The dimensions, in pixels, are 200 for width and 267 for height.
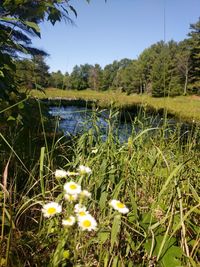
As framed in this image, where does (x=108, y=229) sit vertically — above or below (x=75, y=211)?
below

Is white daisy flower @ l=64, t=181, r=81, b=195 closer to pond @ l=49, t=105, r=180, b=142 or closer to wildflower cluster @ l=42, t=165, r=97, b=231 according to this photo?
wildflower cluster @ l=42, t=165, r=97, b=231

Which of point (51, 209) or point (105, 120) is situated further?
point (105, 120)

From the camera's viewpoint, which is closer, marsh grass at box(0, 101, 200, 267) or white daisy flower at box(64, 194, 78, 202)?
white daisy flower at box(64, 194, 78, 202)

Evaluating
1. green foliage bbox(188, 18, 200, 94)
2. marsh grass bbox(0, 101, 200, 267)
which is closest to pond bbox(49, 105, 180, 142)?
marsh grass bbox(0, 101, 200, 267)

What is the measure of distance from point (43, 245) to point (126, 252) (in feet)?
1.29

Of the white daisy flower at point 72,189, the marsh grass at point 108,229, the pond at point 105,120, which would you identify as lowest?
the marsh grass at point 108,229

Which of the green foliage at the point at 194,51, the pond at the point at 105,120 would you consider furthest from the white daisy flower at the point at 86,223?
the green foliage at the point at 194,51

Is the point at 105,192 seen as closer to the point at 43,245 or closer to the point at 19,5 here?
the point at 43,245

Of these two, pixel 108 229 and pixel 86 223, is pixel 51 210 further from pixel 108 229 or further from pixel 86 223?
pixel 108 229

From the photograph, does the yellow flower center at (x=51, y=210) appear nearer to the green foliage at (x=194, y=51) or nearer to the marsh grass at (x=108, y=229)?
the marsh grass at (x=108, y=229)

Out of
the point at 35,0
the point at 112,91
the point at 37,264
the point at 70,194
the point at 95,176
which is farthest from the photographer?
the point at 112,91

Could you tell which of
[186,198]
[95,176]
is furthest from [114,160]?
[186,198]

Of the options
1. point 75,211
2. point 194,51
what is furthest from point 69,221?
point 194,51

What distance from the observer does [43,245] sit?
1.54 meters
